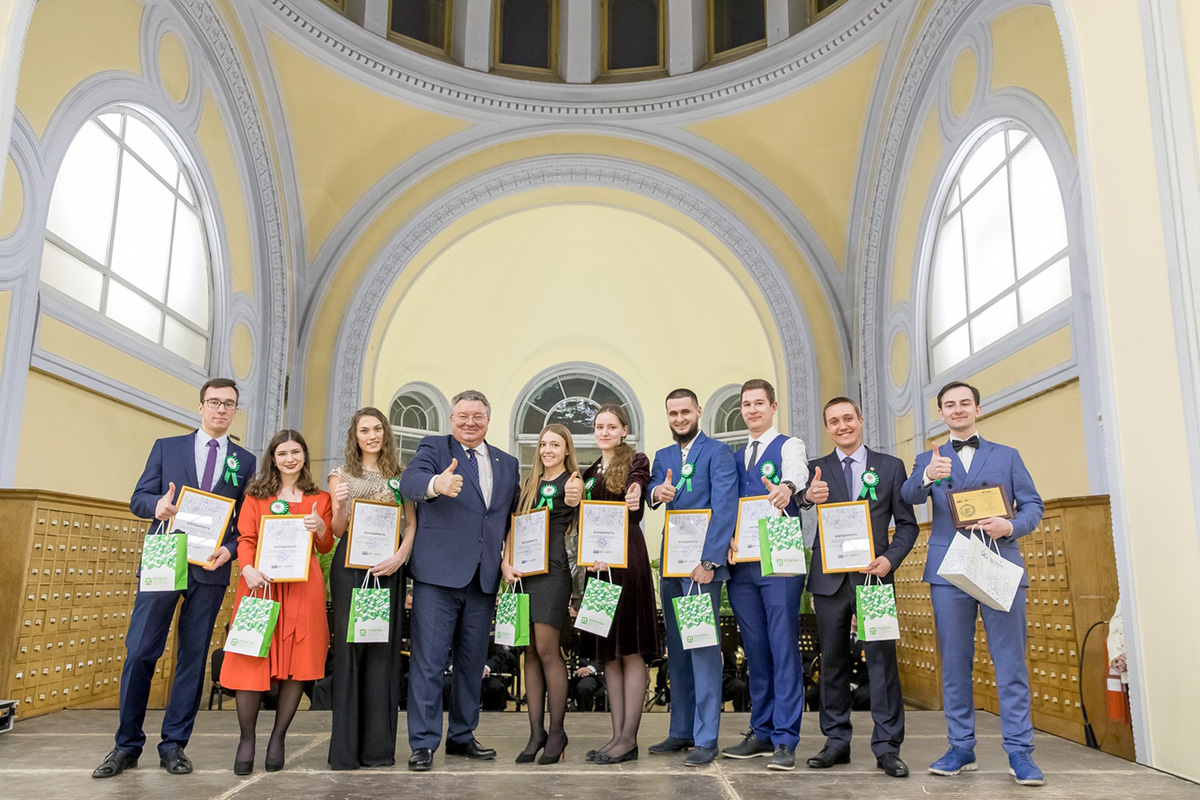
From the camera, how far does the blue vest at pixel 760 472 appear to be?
4625 millimetres

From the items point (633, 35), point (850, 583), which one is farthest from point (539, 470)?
point (633, 35)

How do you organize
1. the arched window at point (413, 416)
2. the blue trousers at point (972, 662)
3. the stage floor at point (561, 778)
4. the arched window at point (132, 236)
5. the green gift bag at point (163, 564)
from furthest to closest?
the arched window at point (413, 416) < the arched window at point (132, 236) < the green gift bag at point (163, 564) < the blue trousers at point (972, 662) < the stage floor at point (561, 778)

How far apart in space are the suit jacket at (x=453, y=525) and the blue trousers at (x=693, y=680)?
0.90 meters

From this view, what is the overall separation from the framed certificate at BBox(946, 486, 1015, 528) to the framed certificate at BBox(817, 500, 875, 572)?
398mm

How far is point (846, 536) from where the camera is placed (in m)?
4.41

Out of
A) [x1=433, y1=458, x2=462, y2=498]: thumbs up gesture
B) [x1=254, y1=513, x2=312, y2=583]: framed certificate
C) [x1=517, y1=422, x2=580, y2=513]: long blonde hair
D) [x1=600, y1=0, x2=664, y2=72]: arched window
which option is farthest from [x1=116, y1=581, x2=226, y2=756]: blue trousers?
[x1=600, y1=0, x2=664, y2=72]: arched window

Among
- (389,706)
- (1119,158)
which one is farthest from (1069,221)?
(389,706)

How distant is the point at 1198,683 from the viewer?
4.05m

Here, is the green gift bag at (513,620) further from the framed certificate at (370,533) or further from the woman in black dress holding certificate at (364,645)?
the framed certificate at (370,533)

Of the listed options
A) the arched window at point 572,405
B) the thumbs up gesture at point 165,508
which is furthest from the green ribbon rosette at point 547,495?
the arched window at point 572,405

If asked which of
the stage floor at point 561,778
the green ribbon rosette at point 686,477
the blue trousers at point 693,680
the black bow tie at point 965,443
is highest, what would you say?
the black bow tie at point 965,443

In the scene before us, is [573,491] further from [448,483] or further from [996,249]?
[996,249]

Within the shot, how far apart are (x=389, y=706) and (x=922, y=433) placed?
7897mm

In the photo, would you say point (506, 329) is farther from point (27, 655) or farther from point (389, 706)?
point (389, 706)
